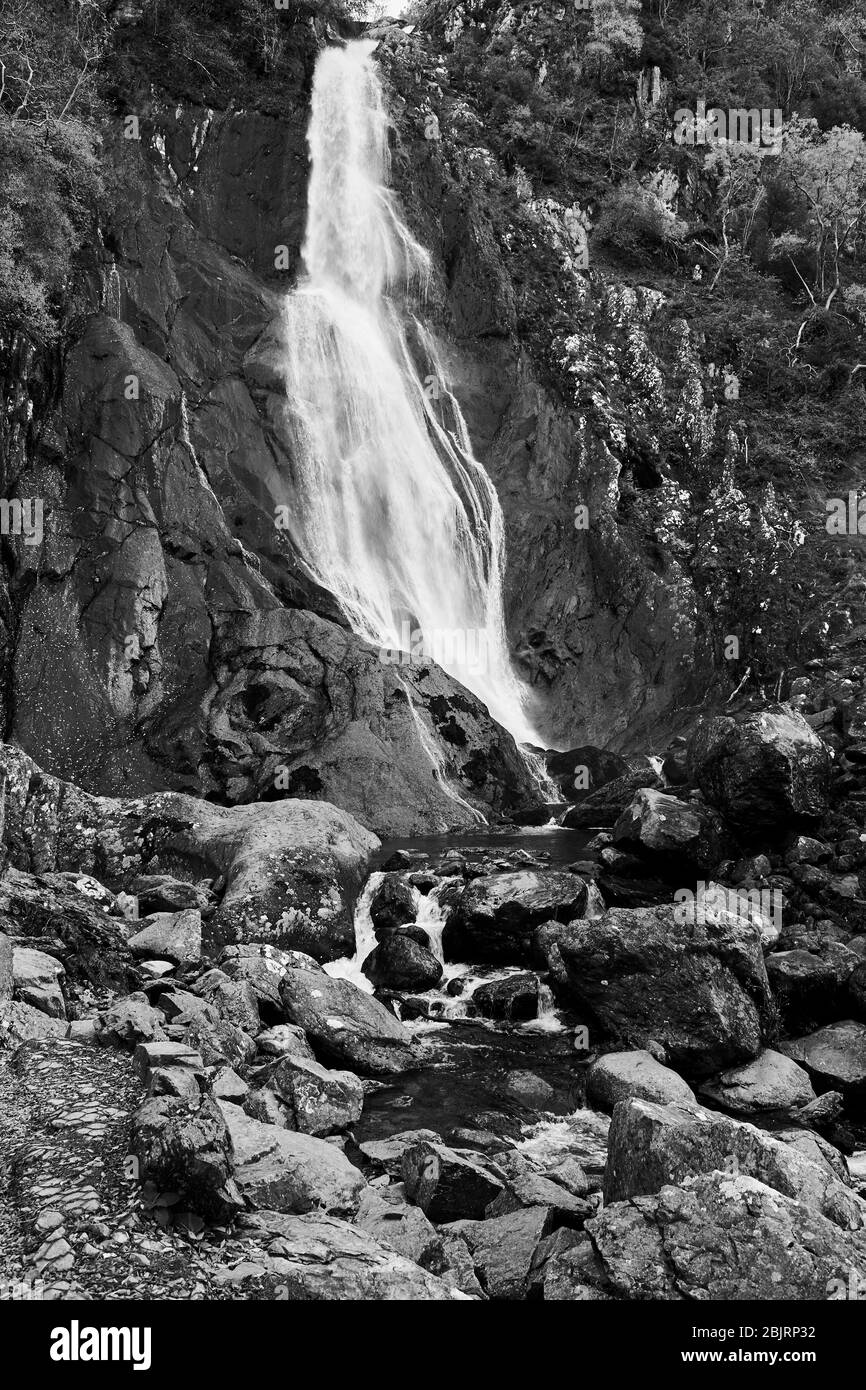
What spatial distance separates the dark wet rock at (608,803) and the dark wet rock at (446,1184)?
13.2m

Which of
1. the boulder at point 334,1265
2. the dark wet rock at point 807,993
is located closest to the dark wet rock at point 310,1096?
the boulder at point 334,1265

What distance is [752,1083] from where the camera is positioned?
9.81 metres

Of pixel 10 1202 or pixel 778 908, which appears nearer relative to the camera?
pixel 10 1202

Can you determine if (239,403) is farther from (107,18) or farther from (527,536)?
(107,18)

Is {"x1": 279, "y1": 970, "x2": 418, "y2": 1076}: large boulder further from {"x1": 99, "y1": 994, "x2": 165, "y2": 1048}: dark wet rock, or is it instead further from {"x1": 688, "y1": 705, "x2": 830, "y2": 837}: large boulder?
{"x1": 688, "y1": 705, "x2": 830, "y2": 837}: large boulder

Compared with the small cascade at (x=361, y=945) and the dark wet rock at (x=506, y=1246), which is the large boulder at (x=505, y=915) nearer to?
the small cascade at (x=361, y=945)

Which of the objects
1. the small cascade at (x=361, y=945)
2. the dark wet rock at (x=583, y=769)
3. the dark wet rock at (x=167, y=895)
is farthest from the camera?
the dark wet rock at (x=583, y=769)

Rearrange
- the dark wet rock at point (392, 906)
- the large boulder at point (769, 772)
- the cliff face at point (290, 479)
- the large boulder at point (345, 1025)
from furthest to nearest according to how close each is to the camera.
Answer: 1. the cliff face at point (290, 479)
2. the large boulder at point (769, 772)
3. the dark wet rock at point (392, 906)
4. the large boulder at point (345, 1025)

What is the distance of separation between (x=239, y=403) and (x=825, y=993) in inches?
821

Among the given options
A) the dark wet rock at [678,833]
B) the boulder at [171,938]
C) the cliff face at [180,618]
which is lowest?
the boulder at [171,938]

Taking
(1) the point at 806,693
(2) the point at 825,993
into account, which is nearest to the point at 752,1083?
(2) the point at 825,993

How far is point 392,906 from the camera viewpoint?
1443 centimetres

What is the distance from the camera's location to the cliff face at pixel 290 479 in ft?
68.4

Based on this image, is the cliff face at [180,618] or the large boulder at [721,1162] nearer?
the large boulder at [721,1162]
